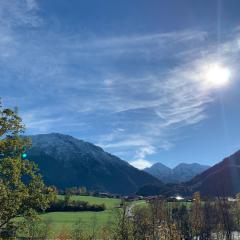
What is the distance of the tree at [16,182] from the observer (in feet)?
103

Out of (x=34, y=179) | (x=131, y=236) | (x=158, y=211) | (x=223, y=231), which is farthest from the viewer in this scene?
(x=158, y=211)

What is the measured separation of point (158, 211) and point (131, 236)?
61.8 meters

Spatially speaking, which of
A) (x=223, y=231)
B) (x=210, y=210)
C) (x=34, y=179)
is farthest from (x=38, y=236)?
(x=34, y=179)

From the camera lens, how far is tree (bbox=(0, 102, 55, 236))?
3150 centimetres

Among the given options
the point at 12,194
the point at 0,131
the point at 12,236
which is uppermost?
the point at 0,131

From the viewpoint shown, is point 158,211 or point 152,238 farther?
point 158,211

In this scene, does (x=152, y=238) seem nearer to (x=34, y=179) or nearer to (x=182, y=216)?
(x=182, y=216)

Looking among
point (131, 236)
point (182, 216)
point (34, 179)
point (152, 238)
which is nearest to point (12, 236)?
point (34, 179)

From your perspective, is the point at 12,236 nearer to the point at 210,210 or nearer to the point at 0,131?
the point at 0,131

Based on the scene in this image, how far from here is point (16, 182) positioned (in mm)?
32188

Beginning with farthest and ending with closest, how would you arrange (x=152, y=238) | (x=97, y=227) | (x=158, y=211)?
(x=97, y=227), (x=158, y=211), (x=152, y=238)

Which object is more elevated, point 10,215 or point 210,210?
point 210,210

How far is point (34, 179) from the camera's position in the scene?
33531mm

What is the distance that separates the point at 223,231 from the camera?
519 ft
